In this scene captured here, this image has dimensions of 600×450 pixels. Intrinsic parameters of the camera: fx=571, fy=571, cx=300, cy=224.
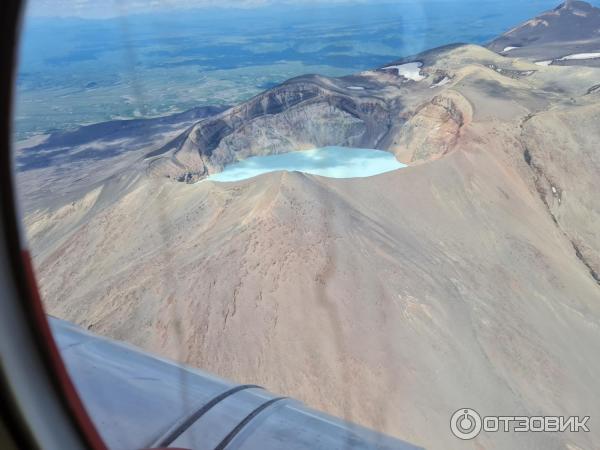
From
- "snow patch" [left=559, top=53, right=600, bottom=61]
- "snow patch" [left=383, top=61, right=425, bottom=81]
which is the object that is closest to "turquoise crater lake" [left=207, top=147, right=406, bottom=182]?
"snow patch" [left=383, top=61, right=425, bottom=81]

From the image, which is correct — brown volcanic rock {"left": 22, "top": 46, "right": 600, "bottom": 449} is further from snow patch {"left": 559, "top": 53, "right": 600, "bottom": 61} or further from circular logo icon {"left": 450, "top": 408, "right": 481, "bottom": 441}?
snow patch {"left": 559, "top": 53, "right": 600, "bottom": 61}

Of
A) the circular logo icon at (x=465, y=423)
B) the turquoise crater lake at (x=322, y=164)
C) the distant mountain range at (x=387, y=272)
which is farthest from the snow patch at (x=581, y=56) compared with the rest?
the circular logo icon at (x=465, y=423)

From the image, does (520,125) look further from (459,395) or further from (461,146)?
(459,395)

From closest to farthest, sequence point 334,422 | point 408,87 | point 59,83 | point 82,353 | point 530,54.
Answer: point 82,353 < point 334,422 < point 408,87 < point 530,54 < point 59,83

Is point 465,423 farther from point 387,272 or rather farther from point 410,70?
point 410,70

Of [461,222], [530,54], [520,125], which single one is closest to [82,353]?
[461,222]

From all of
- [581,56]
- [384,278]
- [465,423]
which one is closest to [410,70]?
[581,56]
